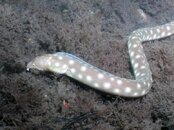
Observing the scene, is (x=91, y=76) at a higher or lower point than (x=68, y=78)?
higher

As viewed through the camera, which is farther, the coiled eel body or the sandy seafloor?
the coiled eel body

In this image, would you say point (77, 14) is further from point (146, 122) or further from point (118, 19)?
point (146, 122)

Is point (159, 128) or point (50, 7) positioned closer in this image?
point (159, 128)

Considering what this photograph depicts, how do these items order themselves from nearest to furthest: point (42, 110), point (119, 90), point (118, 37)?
point (42, 110) → point (119, 90) → point (118, 37)

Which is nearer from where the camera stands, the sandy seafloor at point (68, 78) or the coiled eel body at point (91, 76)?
the sandy seafloor at point (68, 78)

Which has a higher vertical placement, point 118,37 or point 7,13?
point 7,13

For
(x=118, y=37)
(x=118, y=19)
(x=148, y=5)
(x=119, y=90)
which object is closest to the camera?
(x=119, y=90)

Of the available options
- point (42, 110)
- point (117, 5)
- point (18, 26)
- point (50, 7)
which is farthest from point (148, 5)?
point (42, 110)

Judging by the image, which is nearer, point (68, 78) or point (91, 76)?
point (91, 76)
